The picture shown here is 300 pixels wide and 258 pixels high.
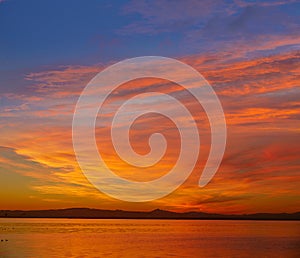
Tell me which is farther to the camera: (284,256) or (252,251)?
(252,251)

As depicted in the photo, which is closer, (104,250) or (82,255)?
(82,255)

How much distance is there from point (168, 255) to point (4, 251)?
23.9 m

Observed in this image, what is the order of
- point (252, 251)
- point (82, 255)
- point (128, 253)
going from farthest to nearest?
point (252, 251), point (128, 253), point (82, 255)

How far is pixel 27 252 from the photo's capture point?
7256 centimetres

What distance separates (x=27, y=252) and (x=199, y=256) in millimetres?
24771

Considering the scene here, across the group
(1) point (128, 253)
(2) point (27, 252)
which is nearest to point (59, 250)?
(2) point (27, 252)

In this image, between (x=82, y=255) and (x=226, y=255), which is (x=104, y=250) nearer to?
(x=82, y=255)

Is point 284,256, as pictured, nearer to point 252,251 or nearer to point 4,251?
point 252,251

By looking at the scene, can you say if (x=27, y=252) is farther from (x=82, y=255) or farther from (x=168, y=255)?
(x=168, y=255)

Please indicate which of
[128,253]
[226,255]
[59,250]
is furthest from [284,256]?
[59,250]

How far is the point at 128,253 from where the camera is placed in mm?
71875

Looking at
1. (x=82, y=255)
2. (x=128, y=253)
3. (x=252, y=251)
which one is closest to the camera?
(x=82, y=255)

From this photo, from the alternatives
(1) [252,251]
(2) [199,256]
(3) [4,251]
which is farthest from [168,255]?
(3) [4,251]

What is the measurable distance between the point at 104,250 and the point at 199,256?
1495 cm
